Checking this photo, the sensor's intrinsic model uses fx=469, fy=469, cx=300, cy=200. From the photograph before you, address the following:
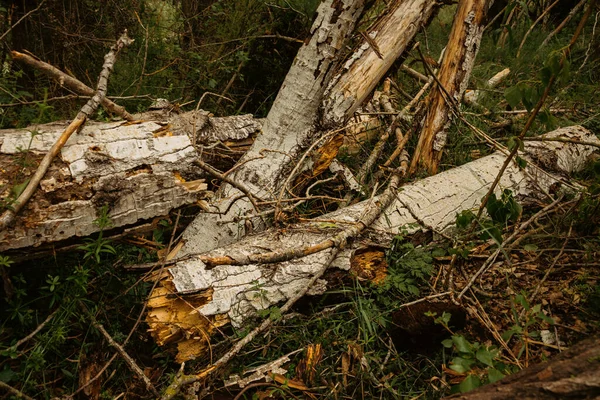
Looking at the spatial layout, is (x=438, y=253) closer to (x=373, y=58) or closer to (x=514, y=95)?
(x=514, y=95)

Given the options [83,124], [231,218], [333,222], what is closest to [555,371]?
[333,222]

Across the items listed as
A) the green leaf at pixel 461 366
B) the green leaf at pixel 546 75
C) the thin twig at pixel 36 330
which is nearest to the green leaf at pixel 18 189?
the thin twig at pixel 36 330

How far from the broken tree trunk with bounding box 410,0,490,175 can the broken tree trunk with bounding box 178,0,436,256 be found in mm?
670

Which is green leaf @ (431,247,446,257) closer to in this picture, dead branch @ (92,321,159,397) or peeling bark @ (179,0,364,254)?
peeling bark @ (179,0,364,254)

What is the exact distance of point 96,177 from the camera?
85.6 inches

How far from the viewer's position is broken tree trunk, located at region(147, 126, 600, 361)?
225cm

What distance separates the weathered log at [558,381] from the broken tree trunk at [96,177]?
1.62 m

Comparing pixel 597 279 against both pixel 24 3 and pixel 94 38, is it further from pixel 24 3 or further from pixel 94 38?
pixel 24 3

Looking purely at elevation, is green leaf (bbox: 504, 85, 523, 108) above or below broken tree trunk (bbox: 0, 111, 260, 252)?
above

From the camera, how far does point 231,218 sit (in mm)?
2875

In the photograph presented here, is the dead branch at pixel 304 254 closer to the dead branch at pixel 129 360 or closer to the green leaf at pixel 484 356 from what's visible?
the dead branch at pixel 129 360

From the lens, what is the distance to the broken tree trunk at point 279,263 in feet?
7.39

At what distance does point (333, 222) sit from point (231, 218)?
0.63 m

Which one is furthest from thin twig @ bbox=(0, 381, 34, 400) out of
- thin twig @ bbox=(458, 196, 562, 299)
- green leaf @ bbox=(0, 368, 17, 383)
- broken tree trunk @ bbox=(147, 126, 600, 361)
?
thin twig @ bbox=(458, 196, 562, 299)
